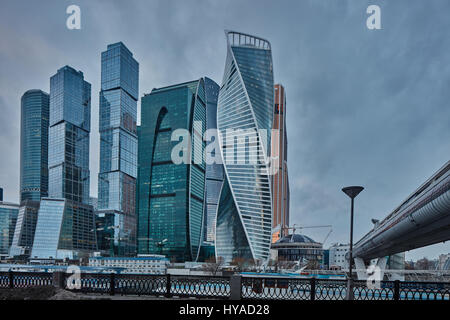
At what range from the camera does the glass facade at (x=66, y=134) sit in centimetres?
11400

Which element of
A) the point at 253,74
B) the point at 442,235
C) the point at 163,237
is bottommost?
the point at 163,237

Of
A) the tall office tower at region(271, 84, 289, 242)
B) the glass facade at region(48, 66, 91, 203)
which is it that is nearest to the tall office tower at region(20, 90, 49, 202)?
the glass facade at region(48, 66, 91, 203)

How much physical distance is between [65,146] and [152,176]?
37.4 m

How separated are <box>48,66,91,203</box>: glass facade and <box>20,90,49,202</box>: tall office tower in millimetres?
5907

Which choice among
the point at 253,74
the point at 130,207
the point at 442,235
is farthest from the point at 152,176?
the point at 442,235

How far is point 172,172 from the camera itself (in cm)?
11138

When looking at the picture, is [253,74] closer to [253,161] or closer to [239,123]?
[239,123]

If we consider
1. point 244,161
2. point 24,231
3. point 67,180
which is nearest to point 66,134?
point 67,180

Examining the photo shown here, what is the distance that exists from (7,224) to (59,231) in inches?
879

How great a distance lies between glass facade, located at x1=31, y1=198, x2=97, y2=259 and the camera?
91.6 m

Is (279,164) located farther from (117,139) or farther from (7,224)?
(7,224)

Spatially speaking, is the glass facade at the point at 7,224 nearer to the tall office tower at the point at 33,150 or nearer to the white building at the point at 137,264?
the tall office tower at the point at 33,150

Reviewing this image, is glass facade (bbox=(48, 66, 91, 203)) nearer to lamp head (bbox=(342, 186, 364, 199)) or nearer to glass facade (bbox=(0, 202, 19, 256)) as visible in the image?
glass facade (bbox=(0, 202, 19, 256))
